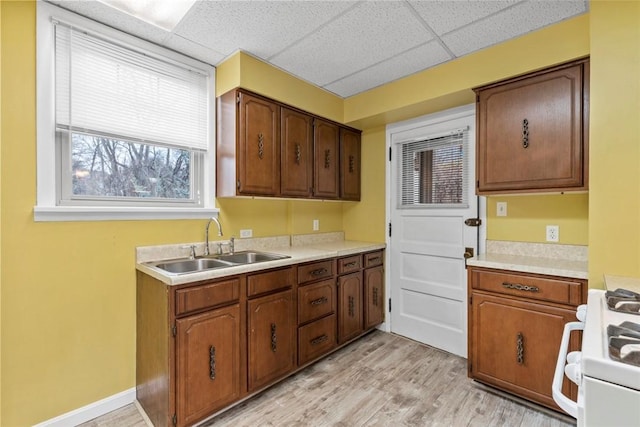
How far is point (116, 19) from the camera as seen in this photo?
73.8 inches

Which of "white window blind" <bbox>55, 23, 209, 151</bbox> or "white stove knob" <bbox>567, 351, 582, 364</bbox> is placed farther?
"white window blind" <bbox>55, 23, 209, 151</bbox>

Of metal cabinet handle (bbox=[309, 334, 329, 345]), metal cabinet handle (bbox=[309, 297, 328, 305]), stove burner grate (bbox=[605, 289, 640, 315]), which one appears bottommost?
metal cabinet handle (bbox=[309, 334, 329, 345])

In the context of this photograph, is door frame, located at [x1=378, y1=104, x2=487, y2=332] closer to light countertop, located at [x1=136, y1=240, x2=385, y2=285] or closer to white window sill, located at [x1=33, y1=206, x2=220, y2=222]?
light countertop, located at [x1=136, y1=240, x2=385, y2=285]

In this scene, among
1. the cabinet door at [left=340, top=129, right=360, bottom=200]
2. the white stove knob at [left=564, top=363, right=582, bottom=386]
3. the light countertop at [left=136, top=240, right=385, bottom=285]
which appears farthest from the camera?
the cabinet door at [left=340, top=129, right=360, bottom=200]

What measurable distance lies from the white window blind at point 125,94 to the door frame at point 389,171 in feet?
5.97

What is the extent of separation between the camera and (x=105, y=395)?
1.94 m

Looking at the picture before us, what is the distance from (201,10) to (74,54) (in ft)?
2.71

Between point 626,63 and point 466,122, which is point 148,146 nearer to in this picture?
point 466,122

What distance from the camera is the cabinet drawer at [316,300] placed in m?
2.34

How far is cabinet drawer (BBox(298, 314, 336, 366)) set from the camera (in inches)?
92.3

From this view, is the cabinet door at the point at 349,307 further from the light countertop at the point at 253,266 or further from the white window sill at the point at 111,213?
the white window sill at the point at 111,213

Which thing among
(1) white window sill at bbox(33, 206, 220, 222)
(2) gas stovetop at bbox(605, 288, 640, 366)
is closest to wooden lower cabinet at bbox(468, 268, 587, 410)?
(2) gas stovetop at bbox(605, 288, 640, 366)

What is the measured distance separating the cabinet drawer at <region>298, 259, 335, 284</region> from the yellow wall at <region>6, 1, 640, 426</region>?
86 cm

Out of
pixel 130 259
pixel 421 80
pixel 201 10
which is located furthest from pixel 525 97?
pixel 130 259
